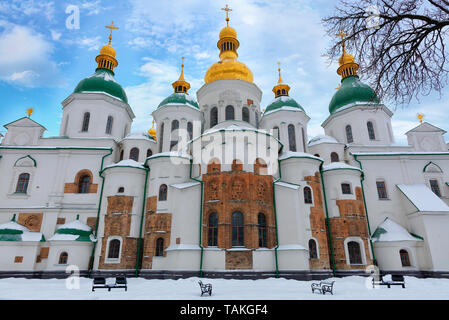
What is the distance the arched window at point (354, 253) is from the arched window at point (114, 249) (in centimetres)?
1556

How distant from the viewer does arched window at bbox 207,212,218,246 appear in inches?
701

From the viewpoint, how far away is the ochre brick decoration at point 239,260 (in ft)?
55.3

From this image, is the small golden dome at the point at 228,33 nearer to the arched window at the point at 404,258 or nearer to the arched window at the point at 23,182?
the arched window at the point at 23,182

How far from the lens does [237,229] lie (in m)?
17.8

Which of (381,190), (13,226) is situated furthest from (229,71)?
(13,226)

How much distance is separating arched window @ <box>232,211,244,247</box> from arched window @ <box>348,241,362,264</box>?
311 inches

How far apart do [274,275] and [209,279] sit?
12.5 feet

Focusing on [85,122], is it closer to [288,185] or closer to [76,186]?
[76,186]

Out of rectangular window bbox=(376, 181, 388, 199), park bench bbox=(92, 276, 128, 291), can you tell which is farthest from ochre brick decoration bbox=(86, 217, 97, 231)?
rectangular window bbox=(376, 181, 388, 199)

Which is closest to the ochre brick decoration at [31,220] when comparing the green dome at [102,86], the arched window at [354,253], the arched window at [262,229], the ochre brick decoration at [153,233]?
the ochre brick decoration at [153,233]

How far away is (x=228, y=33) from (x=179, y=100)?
9.51 m

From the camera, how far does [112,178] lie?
2117 cm
